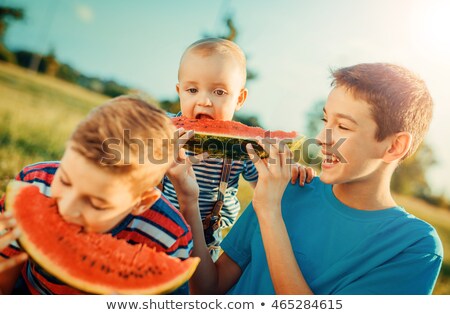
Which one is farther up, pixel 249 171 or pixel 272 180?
pixel 272 180

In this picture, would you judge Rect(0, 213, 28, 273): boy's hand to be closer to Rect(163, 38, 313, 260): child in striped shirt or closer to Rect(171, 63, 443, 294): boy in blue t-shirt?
Rect(171, 63, 443, 294): boy in blue t-shirt

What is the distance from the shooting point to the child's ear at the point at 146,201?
5.05 feet

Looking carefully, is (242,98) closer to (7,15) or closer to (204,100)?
(204,100)

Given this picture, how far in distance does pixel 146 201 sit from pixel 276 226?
0.58m

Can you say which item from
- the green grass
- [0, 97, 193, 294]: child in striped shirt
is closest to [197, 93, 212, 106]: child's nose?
[0, 97, 193, 294]: child in striped shirt

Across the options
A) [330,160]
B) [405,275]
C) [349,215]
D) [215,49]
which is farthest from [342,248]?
[215,49]

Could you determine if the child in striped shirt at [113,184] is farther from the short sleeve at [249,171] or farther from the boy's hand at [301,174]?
the short sleeve at [249,171]

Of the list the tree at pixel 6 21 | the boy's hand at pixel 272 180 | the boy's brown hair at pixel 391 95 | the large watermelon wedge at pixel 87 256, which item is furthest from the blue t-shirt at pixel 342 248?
the tree at pixel 6 21

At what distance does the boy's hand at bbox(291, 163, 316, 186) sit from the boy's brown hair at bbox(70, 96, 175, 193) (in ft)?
2.97

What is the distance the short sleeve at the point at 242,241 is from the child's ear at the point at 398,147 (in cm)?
73

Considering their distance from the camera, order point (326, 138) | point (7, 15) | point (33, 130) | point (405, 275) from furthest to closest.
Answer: point (7, 15) → point (33, 130) → point (326, 138) → point (405, 275)

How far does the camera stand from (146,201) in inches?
61.2

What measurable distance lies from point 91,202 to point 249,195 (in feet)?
22.9

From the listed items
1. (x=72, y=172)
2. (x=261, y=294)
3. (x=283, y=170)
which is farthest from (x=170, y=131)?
(x=261, y=294)
